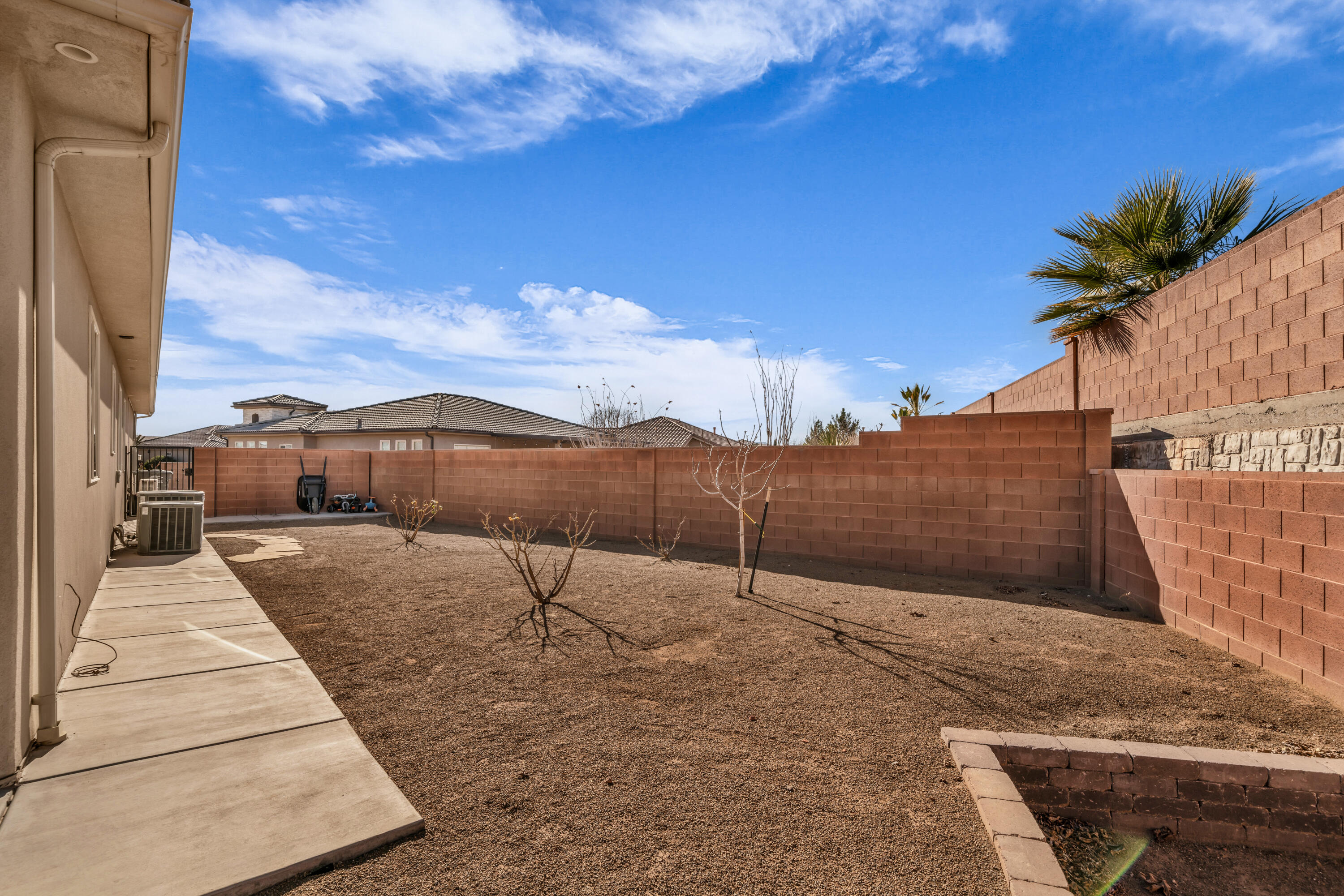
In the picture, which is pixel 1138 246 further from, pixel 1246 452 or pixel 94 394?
pixel 94 394

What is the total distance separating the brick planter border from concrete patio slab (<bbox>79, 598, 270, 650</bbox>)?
16.5ft

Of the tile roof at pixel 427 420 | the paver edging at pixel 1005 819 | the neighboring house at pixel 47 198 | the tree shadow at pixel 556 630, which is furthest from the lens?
the tile roof at pixel 427 420

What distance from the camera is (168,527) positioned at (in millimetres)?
7250

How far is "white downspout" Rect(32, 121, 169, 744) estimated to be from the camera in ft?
7.59

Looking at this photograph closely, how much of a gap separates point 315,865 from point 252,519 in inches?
533

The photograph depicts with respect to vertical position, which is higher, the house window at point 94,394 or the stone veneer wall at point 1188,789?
the house window at point 94,394

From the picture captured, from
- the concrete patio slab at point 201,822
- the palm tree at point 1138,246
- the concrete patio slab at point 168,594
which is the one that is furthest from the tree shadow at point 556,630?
the palm tree at point 1138,246

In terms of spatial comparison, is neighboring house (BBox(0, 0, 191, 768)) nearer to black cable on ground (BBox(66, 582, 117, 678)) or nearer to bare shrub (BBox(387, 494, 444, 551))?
black cable on ground (BBox(66, 582, 117, 678))

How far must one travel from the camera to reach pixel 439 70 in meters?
5.79

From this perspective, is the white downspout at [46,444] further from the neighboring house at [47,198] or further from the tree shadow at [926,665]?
the tree shadow at [926,665]

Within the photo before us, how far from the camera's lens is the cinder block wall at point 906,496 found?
634 cm

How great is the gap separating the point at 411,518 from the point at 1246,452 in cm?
1319

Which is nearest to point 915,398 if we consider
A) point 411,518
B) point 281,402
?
point 411,518

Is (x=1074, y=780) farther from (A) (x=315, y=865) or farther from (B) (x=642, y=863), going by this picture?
(A) (x=315, y=865)
